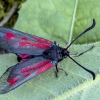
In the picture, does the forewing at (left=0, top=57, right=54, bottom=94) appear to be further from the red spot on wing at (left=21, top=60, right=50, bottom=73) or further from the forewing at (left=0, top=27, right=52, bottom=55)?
the forewing at (left=0, top=27, right=52, bottom=55)

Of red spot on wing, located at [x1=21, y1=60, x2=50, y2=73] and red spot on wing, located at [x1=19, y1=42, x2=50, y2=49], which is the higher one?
red spot on wing, located at [x1=19, y1=42, x2=50, y2=49]

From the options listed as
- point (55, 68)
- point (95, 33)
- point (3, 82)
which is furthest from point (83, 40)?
point (3, 82)

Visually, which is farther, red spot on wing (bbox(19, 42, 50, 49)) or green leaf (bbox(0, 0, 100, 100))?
red spot on wing (bbox(19, 42, 50, 49))

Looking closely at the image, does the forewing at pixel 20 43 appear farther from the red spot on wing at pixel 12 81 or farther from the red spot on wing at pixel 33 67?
the red spot on wing at pixel 12 81

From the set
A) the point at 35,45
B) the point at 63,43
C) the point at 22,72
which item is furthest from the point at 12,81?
the point at 63,43

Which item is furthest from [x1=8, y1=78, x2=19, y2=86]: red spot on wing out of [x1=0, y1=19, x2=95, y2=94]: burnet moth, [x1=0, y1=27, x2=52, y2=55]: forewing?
[x1=0, y1=27, x2=52, y2=55]: forewing

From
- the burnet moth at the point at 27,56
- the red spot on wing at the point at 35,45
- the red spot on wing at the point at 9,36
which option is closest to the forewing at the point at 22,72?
the burnet moth at the point at 27,56

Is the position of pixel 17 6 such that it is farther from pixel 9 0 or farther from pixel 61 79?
pixel 61 79

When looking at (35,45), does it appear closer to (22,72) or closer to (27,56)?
(27,56)
